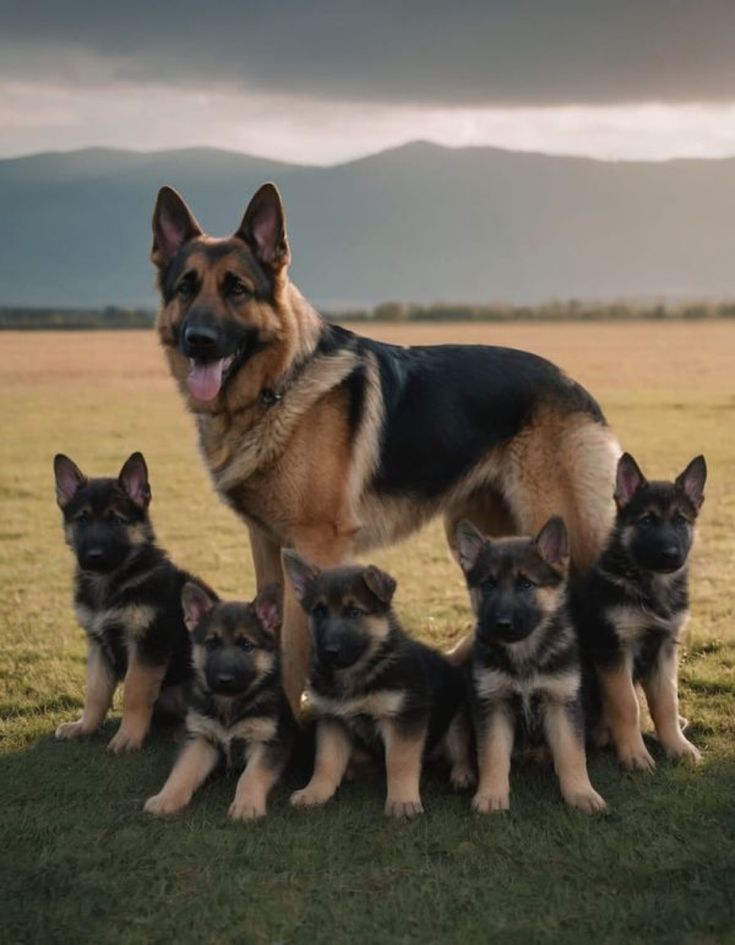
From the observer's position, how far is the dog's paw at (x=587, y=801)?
5660 mm

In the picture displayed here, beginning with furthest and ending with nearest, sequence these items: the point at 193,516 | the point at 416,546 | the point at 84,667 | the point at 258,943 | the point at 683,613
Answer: the point at 193,516
the point at 416,546
the point at 84,667
the point at 683,613
the point at 258,943

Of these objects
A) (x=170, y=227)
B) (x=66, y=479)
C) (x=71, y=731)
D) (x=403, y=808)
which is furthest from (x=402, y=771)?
(x=170, y=227)

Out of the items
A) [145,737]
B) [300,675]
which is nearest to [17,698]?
[145,737]

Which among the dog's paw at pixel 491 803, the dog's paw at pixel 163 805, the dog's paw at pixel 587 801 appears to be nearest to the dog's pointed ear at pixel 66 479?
the dog's paw at pixel 163 805

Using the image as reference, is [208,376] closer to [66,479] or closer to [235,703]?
[66,479]

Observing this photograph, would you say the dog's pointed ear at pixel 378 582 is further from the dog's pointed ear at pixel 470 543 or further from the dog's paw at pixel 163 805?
the dog's paw at pixel 163 805

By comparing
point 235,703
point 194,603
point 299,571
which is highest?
point 299,571

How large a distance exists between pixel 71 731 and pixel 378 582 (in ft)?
7.78

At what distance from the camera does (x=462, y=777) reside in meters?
6.10

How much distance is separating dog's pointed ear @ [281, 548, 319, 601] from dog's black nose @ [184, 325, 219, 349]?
129 centimetres

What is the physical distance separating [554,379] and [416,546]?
25.9 ft

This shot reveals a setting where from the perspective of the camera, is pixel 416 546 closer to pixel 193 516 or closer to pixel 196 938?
pixel 193 516

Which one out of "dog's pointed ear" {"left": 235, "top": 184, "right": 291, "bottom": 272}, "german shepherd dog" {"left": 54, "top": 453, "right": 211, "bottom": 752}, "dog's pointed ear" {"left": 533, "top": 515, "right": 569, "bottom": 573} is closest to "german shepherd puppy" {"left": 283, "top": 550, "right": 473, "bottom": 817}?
"dog's pointed ear" {"left": 533, "top": 515, "right": 569, "bottom": 573}

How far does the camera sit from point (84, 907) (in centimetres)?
479
